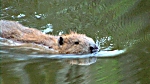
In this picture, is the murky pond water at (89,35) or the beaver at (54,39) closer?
the murky pond water at (89,35)

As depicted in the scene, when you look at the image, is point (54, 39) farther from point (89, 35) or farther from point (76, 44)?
point (89, 35)

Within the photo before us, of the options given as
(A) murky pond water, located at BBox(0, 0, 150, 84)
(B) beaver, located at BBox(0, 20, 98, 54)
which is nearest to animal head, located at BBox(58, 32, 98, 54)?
(B) beaver, located at BBox(0, 20, 98, 54)

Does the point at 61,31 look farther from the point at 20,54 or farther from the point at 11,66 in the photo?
the point at 11,66

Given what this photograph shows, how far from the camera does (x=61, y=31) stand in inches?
292

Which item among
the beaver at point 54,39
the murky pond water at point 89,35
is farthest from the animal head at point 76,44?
the murky pond water at point 89,35

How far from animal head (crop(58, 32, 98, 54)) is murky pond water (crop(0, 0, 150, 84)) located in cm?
17

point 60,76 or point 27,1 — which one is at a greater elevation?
point 27,1

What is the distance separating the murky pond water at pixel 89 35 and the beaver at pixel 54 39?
20cm

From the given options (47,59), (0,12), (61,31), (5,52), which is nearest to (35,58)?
(47,59)

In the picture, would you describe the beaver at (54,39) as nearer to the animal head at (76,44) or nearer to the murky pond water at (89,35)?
the animal head at (76,44)

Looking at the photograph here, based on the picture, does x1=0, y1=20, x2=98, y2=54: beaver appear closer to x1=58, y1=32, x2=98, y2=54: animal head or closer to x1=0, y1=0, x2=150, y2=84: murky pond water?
x1=58, y1=32, x2=98, y2=54: animal head

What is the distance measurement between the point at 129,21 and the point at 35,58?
268cm

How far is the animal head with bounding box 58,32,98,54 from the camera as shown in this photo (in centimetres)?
595

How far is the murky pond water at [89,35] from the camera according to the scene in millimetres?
4359
